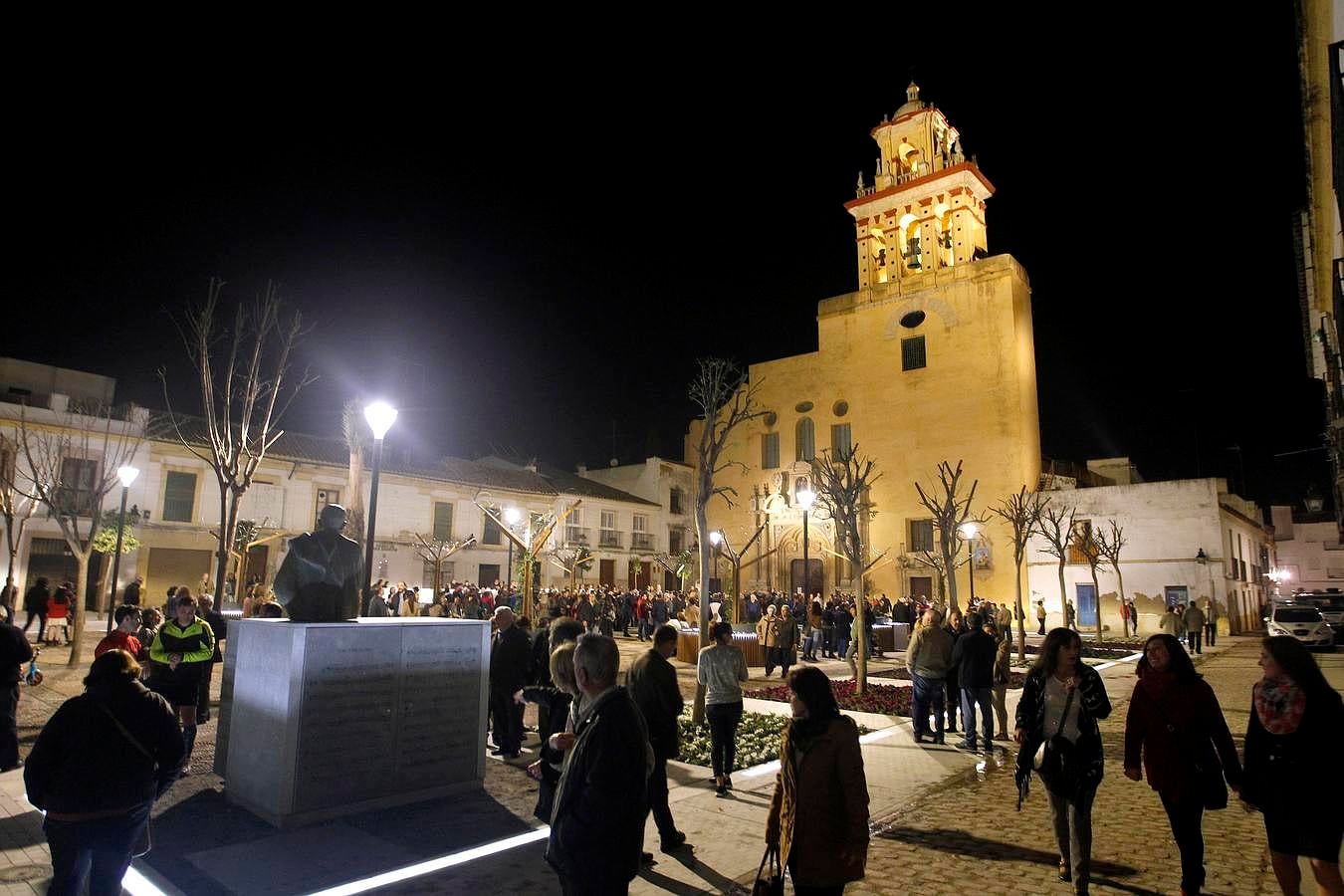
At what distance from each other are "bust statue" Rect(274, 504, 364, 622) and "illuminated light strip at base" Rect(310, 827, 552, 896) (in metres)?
2.30

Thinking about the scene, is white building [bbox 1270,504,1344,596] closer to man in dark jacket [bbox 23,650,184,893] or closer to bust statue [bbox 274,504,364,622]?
bust statue [bbox 274,504,364,622]

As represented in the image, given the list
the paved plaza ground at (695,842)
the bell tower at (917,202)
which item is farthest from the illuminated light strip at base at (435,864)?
the bell tower at (917,202)

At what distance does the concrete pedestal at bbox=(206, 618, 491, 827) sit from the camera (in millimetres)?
5637

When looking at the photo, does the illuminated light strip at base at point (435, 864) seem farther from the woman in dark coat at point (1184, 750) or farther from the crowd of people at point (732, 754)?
the woman in dark coat at point (1184, 750)

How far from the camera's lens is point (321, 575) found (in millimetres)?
6418

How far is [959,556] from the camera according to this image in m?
35.7

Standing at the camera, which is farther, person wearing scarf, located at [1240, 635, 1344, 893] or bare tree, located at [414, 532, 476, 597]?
bare tree, located at [414, 532, 476, 597]

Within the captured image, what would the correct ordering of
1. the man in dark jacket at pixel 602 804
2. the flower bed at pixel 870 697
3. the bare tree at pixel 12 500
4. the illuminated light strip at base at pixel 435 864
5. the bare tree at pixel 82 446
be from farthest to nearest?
the bare tree at pixel 82 446
the bare tree at pixel 12 500
the flower bed at pixel 870 697
the illuminated light strip at base at pixel 435 864
the man in dark jacket at pixel 602 804

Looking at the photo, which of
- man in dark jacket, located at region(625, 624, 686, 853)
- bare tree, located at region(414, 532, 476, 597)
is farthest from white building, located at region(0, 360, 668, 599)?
man in dark jacket, located at region(625, 624, 686, 853)

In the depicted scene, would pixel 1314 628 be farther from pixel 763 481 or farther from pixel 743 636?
pixel 763 481

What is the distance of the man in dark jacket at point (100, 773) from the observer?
357 centimetres

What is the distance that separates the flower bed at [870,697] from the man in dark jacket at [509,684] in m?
4.76

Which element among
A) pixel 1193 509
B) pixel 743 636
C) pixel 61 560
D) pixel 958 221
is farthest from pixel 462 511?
pixel 1193 509

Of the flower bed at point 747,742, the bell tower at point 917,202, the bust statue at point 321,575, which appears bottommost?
the flower bed at point 747,742
